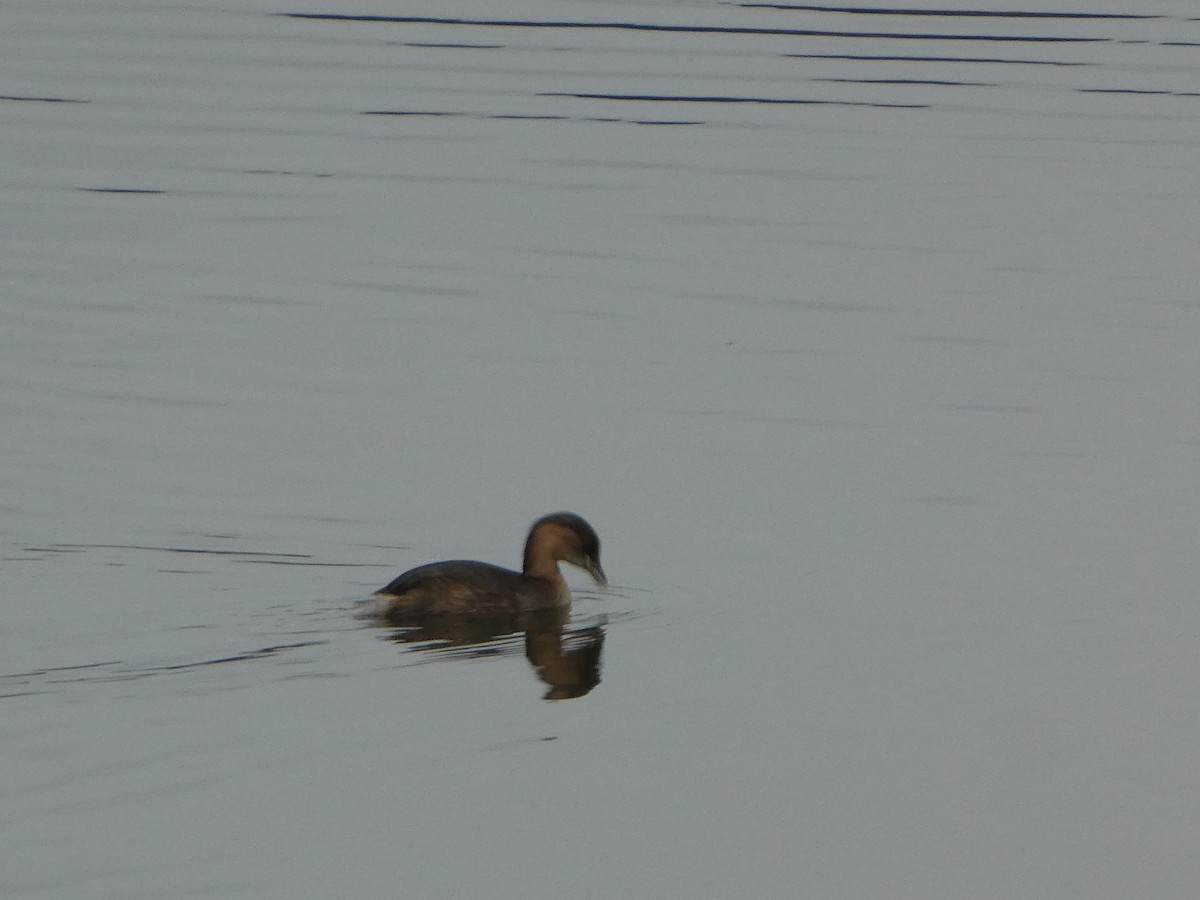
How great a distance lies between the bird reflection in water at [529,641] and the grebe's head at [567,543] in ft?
0.90

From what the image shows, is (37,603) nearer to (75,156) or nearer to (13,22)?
(75,156)

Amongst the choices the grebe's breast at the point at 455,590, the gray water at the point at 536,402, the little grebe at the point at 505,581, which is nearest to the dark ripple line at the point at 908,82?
the gray water at the point at 536,402

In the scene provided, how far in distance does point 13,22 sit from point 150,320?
38.9ft

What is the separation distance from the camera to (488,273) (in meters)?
17.0

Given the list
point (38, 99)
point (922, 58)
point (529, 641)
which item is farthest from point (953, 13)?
point (529, 641)

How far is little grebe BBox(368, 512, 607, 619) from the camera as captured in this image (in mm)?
10695

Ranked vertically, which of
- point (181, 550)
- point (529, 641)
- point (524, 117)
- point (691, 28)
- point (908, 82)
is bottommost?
point (529, 641)

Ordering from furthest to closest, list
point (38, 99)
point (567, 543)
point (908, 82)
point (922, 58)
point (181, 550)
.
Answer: point (922, 58) → point (908, 82) → point (38, 99) → point (181, 550) → point (567, 543)

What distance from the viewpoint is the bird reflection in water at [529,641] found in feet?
33.9

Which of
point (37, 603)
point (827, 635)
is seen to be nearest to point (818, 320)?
point (827, 635)

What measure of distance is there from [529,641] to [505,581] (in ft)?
0.97

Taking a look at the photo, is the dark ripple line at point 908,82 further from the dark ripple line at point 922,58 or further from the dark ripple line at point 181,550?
the dark ripple line at point 181,550

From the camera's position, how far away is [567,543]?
443 inches

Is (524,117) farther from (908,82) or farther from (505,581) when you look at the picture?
(505,581)
